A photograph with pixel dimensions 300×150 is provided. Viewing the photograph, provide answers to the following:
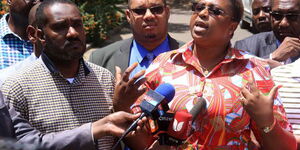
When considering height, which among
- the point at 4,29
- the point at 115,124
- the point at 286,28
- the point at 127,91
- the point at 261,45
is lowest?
the point at 261,45

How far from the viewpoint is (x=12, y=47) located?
13.0 ft

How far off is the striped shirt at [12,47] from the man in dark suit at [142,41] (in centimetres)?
65

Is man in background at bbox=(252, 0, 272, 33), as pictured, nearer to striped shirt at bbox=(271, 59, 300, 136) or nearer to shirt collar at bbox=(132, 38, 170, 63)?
shirt collar at bbox=(132, 38, 170, 63)

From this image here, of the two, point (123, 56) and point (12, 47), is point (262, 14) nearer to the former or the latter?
point (123, 56)

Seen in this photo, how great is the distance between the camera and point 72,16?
8.90 feet

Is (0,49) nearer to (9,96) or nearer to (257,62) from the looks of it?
(9,96)

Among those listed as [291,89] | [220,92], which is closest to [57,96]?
[220,92]

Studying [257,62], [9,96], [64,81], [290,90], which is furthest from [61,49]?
[290,90]

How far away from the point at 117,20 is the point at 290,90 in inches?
401

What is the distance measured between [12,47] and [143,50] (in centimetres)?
123

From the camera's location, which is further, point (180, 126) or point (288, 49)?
point (288, 49)

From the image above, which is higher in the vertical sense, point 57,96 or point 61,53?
point 61,53

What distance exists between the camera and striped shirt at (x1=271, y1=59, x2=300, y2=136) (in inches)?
105

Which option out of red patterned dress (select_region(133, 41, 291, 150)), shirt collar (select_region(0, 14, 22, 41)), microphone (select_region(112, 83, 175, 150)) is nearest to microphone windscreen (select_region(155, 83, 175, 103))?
microphone (select_region(112, 83, 175, 150))
